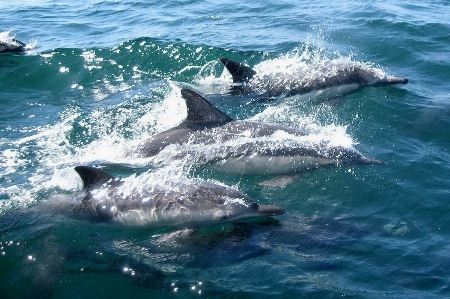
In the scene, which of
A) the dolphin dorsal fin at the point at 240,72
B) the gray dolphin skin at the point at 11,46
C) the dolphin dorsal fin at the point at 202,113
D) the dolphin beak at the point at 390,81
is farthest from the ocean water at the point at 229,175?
the dolphin dorsal fin at the point at 202,113

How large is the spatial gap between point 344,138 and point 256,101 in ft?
10.0

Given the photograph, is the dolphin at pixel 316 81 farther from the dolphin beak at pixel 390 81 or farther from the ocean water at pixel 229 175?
the ocean water at pixel 229 175

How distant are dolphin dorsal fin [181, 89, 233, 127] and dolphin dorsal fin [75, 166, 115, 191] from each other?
8.31 feet

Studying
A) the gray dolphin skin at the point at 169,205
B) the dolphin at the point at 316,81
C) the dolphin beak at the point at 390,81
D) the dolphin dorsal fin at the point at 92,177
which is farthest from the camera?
the dolphin beak at the point at 390,81

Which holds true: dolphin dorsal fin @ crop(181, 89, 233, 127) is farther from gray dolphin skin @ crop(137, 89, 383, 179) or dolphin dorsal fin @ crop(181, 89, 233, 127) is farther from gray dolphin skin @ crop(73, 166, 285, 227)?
gray dolphin skin @ crop(73, 166, 285, 227)

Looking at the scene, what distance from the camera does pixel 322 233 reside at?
325 inches

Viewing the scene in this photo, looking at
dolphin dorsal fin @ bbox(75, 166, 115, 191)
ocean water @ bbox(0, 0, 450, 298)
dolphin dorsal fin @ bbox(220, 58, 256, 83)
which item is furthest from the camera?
dolphin dorsal fin @ bbox(220, 58, 256, 83)

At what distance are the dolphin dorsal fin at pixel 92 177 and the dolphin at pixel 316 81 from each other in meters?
5.83

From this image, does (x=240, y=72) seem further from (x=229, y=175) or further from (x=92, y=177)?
(x=92, y=177)

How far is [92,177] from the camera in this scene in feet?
28.7

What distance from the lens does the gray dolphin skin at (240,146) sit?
10383 millimetres

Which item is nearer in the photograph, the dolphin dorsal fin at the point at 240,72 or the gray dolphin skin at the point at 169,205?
the gray dolphin skin at the point at 169,205

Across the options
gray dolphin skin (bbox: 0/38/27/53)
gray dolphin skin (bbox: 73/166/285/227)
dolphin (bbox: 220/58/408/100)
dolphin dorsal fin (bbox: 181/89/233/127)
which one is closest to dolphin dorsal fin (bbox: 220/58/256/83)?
dolphin (bbox: 220/58/408/100)

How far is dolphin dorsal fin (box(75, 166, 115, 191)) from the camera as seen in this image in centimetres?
865
